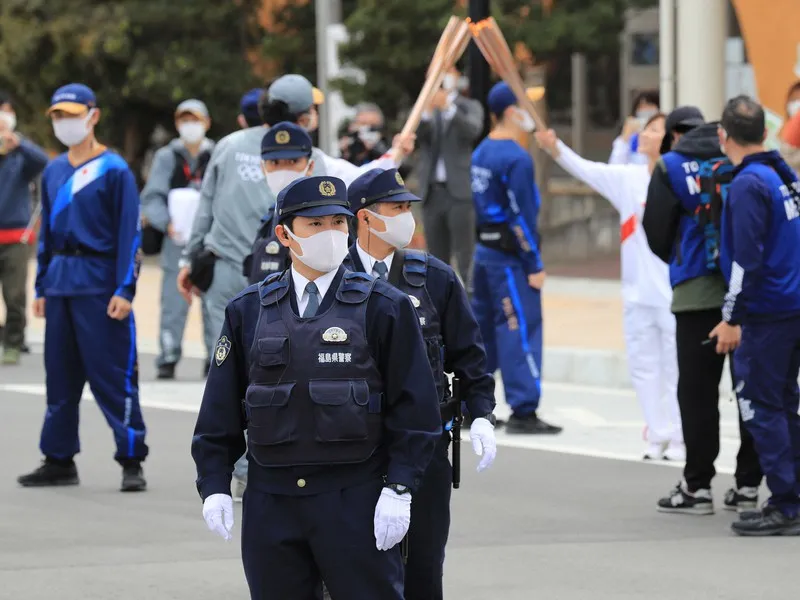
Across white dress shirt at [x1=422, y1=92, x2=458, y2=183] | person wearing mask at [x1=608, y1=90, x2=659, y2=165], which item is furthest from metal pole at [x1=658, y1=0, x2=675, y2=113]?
white dress shirt at [x1=422, y1=92, x2=458, y2=183]

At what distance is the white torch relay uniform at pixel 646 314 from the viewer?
10383 mm

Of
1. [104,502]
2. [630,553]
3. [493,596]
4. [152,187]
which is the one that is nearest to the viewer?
[493,596]

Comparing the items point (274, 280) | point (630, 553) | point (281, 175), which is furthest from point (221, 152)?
point (274, 280)

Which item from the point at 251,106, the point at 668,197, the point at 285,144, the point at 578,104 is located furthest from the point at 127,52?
the point at 285,144

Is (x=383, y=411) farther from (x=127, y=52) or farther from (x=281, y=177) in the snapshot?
(x=127, y=52)

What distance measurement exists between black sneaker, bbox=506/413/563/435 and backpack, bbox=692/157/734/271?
289cm

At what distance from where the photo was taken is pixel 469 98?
14.3 m

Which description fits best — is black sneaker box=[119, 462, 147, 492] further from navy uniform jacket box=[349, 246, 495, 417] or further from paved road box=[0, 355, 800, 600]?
navy uniform jacket box=[349, 246, 495, 417]

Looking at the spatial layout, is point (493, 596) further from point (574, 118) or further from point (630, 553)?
point (574, 118)

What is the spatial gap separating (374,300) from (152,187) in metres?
8.84

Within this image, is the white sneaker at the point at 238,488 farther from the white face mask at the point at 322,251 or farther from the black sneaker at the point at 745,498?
the white face mask at the point at 322,251

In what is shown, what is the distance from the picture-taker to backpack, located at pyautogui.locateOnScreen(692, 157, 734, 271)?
28.4 feet

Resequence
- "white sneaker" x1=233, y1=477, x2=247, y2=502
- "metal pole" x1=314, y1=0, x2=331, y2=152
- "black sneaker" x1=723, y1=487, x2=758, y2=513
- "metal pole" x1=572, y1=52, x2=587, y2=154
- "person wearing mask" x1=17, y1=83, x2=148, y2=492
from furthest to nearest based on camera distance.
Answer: "metal pole" x1=572, y1=52, x2=587, y2=154, "metal pole" x1=314, y1=0, x2=331, y2=152, "person wearing mask" x1=17, y1=83, x2=148, y2=492, "white sneaker" x1=233, y1=477, x2=247, y2=502, "black sneaker" x1=723, y1=487, x2=758, y2=513

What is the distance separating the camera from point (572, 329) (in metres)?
15.7
